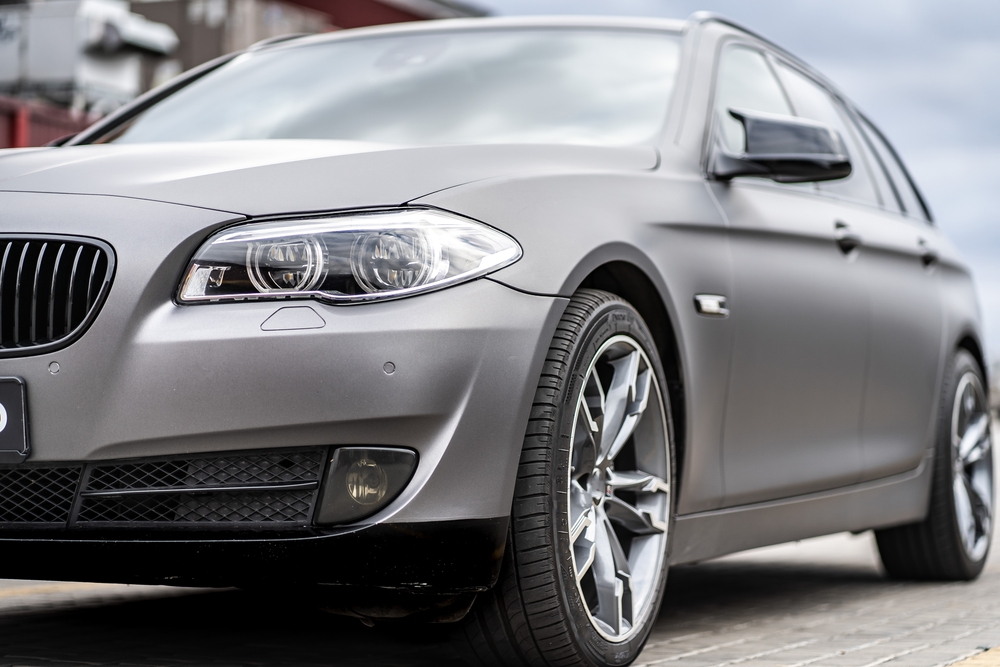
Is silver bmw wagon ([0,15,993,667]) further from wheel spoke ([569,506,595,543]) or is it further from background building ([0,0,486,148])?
background building ([0,0,486,148])

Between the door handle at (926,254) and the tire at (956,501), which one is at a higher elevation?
the door handle at (926,254)

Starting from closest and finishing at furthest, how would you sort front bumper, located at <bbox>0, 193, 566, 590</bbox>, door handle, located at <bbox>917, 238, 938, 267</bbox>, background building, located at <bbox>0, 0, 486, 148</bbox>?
front bumper, located at <bbox>0, 193, 566, 590</bbox> → door handle, located at <bbox>917, 238, 938, 267</bbox> → background building, located at <bbox>0, 0, 486, 148</bbox>

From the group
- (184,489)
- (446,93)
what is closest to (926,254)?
(446,93)

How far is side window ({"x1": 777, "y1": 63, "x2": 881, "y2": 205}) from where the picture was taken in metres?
5.03

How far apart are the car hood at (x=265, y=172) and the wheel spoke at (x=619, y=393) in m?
0.46

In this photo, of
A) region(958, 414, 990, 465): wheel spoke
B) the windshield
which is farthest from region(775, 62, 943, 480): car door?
the windshield

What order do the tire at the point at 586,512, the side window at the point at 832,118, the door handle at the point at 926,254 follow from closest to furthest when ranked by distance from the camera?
the tire at the point at 586,512, the side window at the point at 832,118, the door handle at the point at 926,254

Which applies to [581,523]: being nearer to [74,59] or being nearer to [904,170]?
[904,170]

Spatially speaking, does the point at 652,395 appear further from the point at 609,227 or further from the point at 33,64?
the point at 33,64

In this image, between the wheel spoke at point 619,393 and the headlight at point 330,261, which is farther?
the wheel spoke at point 619,393

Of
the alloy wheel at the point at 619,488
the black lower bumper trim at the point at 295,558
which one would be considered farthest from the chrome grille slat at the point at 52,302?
the alloy wheel at the point at 619,488

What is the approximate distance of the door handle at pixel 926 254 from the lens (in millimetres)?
5336

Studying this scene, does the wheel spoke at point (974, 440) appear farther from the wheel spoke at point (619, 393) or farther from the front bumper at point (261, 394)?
the front bumper at point (261, 394)

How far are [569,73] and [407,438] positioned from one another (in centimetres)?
179
